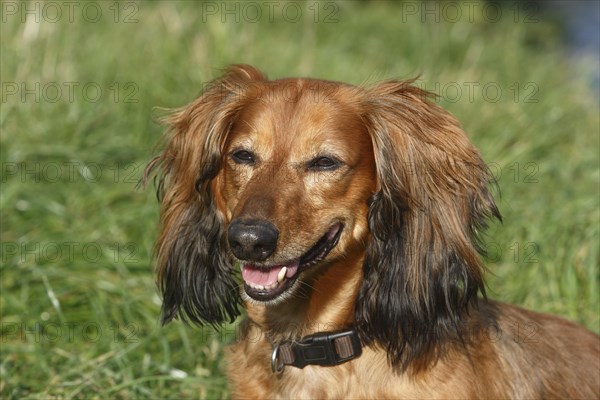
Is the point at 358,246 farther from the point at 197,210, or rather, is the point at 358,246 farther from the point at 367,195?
the point at 197,210

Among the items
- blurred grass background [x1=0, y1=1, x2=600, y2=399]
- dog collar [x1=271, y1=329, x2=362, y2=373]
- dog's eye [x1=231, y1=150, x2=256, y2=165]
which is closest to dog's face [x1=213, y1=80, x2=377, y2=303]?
dog's eye [x1=231, y1=150, x2=256, y2=165]

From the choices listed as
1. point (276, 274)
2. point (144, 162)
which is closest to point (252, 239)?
point (276, 274)

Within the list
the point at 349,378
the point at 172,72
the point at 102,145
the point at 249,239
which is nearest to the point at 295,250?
the point at 249,239

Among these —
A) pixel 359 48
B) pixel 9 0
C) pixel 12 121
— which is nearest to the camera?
pixel 12 121

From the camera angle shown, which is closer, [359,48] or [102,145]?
[102,145]

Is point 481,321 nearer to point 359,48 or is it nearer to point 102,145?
point 102,145

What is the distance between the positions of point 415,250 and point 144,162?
3.83 m

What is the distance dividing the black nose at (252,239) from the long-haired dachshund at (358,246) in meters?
0.03

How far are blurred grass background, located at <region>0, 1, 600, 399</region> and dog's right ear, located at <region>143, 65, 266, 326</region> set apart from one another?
2.78 ft

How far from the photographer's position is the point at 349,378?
3611 millimetres

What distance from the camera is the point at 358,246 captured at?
368 cm

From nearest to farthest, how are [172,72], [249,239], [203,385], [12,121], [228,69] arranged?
1. [249,239]
2. [228,69]
3. [203,385]
4. [12,121]
5. [172,72]

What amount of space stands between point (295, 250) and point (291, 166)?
39 cm

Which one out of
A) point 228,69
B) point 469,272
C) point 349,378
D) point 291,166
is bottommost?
point 349,378
